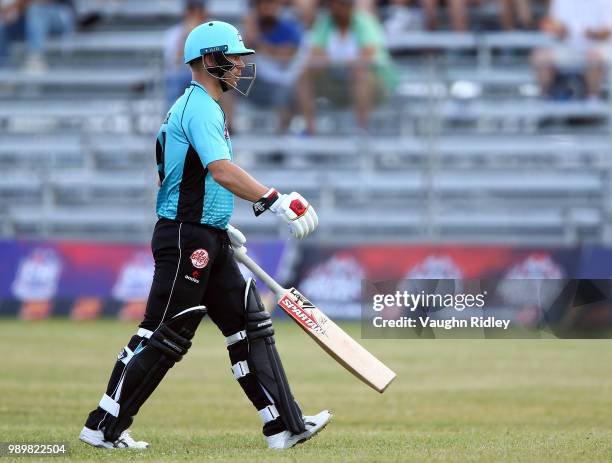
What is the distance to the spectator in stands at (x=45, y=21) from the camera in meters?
22.1

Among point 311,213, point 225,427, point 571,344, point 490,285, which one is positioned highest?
point 311,213

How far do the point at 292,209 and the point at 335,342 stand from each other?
0.92 m

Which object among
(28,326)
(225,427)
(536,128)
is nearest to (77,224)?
(28,326)

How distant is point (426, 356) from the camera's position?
14195 mm

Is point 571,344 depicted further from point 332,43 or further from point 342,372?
point 332,43

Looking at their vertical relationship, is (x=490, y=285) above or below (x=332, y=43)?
below

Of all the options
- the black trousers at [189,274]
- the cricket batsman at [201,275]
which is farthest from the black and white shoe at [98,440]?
the black trousers at [189,274]

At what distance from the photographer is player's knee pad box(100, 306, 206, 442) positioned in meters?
7.38

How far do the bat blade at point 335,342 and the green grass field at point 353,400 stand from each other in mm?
425

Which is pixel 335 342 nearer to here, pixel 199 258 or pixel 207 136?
pixel 199 258

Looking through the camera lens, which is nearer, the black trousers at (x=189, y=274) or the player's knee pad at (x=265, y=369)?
the black trousers at (x=189, y=274)

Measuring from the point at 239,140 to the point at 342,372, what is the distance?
19.9ft

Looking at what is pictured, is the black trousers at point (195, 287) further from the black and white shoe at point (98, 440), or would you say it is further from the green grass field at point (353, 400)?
the green grass field at point (353, 400)

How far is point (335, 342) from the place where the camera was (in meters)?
7.60
